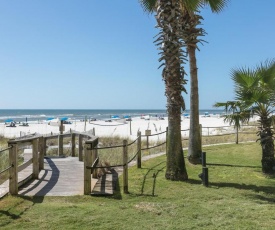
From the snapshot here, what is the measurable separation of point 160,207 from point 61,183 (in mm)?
2889

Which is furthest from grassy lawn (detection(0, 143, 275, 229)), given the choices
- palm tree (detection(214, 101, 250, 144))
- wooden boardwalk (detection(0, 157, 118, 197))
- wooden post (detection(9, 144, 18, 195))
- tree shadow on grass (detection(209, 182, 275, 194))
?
palm tree (detection(214, 101, 250, 144))

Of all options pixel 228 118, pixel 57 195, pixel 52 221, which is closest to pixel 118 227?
pixel 52 221

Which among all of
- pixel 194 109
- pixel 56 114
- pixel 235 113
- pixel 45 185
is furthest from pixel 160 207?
pixel 56 114

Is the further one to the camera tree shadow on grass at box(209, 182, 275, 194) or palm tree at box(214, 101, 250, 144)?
palm tree at box(214, 101, 250, 144)

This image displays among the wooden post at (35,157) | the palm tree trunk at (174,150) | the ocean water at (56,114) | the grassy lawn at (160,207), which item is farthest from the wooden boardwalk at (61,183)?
the ocean water at (56,114)

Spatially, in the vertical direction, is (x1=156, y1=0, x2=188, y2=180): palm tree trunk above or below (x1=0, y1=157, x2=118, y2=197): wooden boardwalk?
above

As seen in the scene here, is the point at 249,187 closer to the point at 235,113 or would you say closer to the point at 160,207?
the point at 235,113

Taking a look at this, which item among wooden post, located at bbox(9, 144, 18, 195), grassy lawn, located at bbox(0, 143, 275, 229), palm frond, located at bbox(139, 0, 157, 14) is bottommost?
grassy lawn, located at bbox(0, 143, 275, 229)

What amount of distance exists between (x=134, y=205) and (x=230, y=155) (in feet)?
24.0

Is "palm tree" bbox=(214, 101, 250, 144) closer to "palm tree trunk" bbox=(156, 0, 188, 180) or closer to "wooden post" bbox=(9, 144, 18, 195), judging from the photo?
"palm tree trunk" bbox=(156, 0, 188, 180)

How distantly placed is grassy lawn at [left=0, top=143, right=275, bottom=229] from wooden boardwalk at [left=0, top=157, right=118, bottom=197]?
12.9 inches

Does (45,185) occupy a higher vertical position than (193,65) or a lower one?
lower

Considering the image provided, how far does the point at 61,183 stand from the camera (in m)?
7.54

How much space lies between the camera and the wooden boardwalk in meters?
6.62
